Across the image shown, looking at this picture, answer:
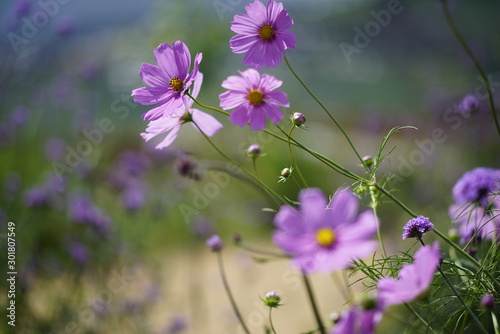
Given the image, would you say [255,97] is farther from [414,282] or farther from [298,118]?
[414,282]

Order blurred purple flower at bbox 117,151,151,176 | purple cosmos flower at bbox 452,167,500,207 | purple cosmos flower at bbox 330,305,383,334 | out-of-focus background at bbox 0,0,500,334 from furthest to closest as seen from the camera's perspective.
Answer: blurred purple flower at bbox 117,151,151,176
out-of-focus background at bbox 0,0,500,334
purple cosmos flower at bbox 452,167,500,207
purple cosmos flower at bbox 330,305,383,334

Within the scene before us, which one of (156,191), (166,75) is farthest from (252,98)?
(156,191)

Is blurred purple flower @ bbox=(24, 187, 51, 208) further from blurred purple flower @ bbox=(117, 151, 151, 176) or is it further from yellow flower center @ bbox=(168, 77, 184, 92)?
yellow flower center @ bbox=(168, 77, 184, 92)

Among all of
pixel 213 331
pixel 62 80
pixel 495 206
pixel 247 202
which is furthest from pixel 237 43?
pixel 247 202

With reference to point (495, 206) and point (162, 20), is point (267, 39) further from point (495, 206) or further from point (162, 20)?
point (162, 20)

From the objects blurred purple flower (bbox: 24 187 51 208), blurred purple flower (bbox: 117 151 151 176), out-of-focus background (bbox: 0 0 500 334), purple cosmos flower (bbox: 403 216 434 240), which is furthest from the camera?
blurred purple flower (bbox: 117 151 151 176)

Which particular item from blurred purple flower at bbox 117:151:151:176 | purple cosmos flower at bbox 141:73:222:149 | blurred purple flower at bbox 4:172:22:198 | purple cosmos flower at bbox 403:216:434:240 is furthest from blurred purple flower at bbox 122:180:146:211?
purple cosmos flower at bbox 403:216:434:240
